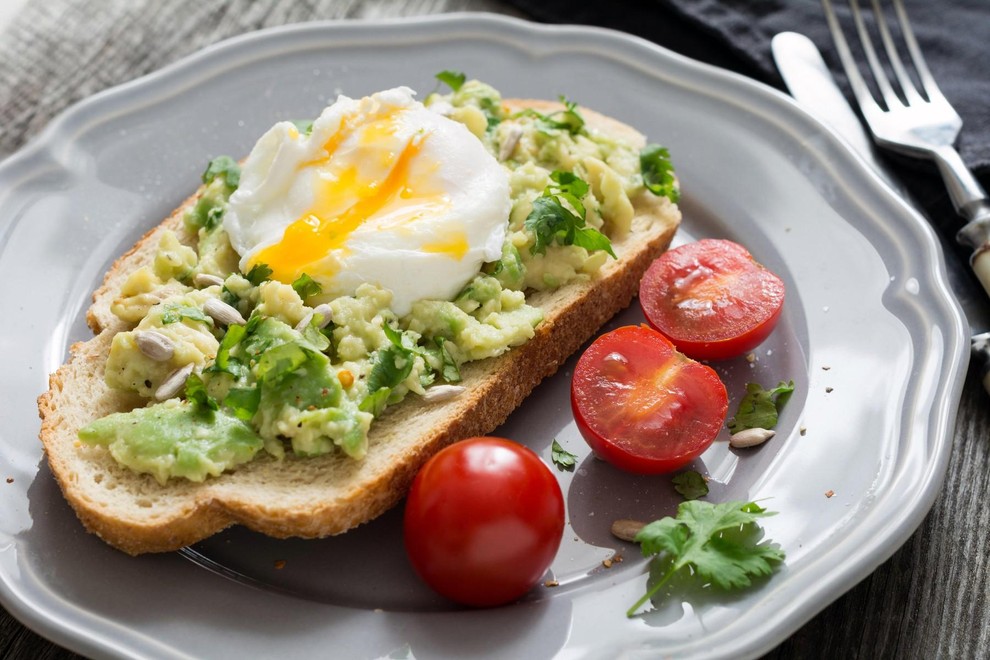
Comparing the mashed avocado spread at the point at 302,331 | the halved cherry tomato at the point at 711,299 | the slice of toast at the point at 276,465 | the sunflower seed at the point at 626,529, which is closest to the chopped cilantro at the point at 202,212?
the mashed avocado spread at the point at 302,331

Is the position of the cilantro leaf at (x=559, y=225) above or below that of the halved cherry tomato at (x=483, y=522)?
above

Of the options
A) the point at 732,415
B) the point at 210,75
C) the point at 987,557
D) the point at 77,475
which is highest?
the point at 210,75

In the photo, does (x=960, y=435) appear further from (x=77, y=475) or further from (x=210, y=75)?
(x=210, y=75)

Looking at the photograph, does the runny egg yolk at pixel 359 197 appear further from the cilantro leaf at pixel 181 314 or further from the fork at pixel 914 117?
the fork at pixel 914 117

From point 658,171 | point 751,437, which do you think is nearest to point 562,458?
point 751,437

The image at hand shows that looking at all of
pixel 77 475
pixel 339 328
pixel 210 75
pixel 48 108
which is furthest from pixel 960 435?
pixel 48 108

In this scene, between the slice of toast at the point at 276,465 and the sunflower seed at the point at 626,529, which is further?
the sunflower seed at the point at 626,529
